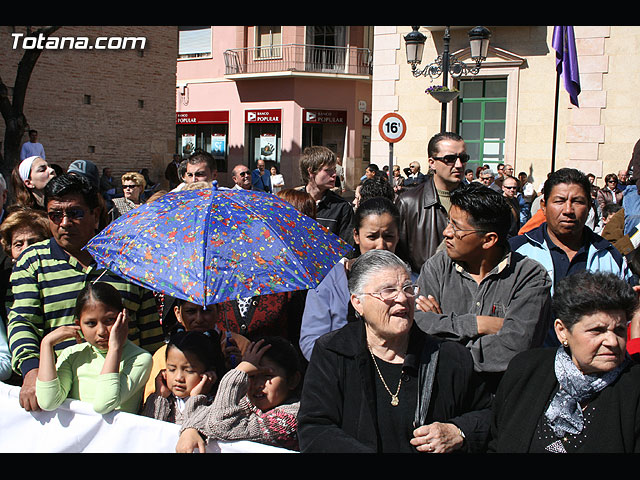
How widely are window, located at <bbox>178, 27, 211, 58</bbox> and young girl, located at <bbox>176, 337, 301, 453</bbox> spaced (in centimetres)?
3198

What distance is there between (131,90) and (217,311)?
2302 cm

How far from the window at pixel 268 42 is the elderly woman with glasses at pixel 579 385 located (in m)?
30.6

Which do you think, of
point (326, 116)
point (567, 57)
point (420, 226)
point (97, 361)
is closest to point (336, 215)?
point (420, 226)

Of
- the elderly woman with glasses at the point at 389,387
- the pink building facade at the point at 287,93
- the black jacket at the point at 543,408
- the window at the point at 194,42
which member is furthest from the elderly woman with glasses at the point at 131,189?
the window at the point at 194,42

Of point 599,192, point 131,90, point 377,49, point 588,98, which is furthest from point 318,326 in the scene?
point 131,90

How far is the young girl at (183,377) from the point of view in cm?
352

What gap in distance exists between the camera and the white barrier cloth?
3.33m

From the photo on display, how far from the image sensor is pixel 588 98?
62.3ft

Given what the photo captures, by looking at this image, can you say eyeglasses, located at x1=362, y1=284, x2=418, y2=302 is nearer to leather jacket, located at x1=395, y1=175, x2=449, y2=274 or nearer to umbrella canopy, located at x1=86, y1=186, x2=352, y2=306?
umbrella canopy, located at x1=86, y1=186, x2=352, y2=306

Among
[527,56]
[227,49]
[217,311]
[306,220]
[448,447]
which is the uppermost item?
[227,49]

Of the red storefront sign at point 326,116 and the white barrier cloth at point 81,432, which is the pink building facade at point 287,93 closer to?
the red storefront sign at point 326,116

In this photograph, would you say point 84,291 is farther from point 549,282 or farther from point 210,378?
point 549,282

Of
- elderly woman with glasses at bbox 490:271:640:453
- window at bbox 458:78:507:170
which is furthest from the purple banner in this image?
elderly woman with glasses at bbox 490:271:640:453

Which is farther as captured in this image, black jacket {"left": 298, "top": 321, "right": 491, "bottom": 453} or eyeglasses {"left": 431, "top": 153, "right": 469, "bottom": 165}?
eyeglasses {"left": 431, "top": 153, "right": 469, "bottom": 165}
